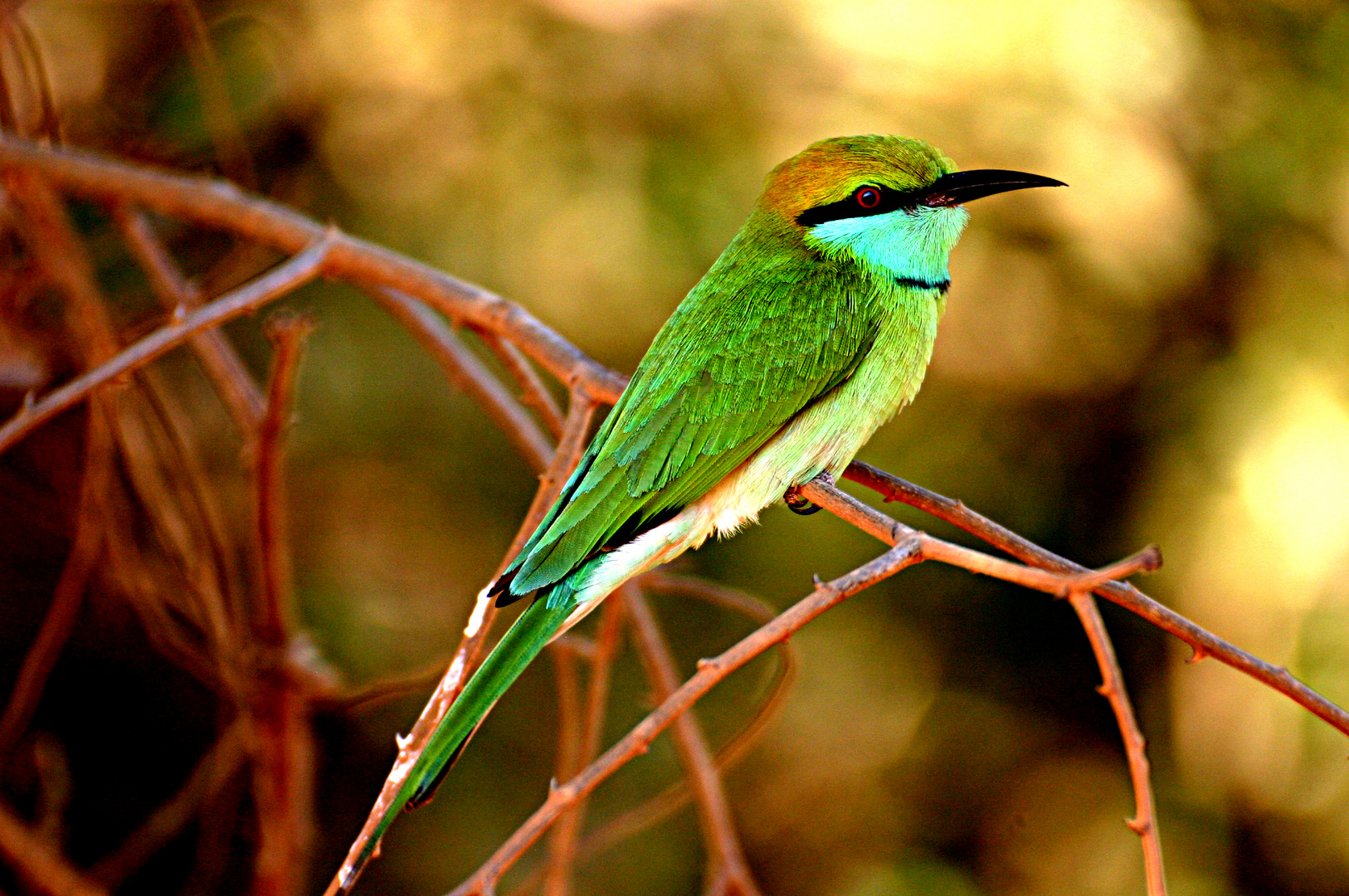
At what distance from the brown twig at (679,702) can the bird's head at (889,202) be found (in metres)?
0.89

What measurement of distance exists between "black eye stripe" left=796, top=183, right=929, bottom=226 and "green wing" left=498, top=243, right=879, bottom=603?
96 mm

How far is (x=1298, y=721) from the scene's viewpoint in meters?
2.67

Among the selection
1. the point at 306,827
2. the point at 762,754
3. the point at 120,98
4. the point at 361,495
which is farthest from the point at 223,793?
the point at 120,98

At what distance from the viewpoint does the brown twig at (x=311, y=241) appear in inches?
69.1

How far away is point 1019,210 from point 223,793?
225cm

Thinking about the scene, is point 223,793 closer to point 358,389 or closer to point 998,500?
point 358,389

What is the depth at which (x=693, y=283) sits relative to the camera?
3.14 metres

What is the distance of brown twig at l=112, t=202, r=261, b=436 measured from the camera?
2.13 meters

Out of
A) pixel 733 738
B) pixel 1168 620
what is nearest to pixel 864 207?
pixel 733 738

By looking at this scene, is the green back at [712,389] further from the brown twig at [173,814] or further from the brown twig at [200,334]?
the brown twig at [173,814]

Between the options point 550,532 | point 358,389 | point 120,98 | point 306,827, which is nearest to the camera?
point 550,532

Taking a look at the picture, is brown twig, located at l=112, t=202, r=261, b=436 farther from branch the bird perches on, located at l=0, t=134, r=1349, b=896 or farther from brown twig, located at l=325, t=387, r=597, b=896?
brown twig, located at l=325, t=387, r=597, b=896

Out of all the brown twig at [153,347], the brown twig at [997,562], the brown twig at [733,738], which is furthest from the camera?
the brown twig at [733,738]

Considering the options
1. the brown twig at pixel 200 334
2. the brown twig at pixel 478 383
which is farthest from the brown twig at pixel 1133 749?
the brown twig at pixel 200 334
